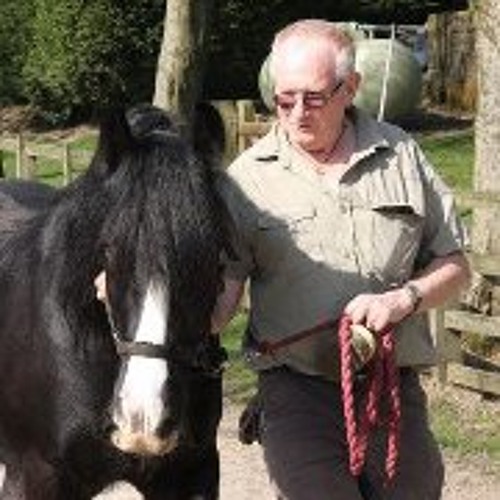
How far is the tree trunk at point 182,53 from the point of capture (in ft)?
35.7

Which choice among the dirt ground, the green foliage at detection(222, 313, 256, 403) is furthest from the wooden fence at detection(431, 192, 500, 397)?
the green foliage at detection(222, 313, 256, 403)

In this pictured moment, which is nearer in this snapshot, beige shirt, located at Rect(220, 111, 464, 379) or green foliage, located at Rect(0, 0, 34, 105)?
beige shirt, located at Rect(220, 111, 464, 379)

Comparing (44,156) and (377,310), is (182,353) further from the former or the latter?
(44,156)

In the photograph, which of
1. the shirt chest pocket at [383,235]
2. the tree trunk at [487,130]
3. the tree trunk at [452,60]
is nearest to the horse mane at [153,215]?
the shirt chest pocket at [383,235]

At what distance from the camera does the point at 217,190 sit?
3482 mm

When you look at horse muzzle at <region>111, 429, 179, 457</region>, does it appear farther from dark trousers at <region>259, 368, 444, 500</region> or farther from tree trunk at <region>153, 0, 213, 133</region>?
tree trunk at <region>153, 0, 213, 133</region>

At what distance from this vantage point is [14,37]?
23203mm

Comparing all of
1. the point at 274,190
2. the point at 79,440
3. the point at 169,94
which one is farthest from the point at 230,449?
the point at 169,94

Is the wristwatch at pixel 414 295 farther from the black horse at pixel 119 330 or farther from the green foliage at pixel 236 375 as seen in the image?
the green foliage at pixel 236 375

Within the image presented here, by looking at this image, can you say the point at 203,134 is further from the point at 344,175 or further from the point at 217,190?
the point at 344,175

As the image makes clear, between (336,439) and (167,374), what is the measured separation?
0.64 metres

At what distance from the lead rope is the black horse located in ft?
1.28

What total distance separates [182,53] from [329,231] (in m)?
7.71

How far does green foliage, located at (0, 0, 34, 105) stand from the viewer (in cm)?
2308
